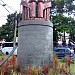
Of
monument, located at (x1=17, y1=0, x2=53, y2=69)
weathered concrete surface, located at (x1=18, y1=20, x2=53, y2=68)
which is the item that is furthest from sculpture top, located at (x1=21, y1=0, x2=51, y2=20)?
weathered concrete surface, located at (x1=18, y1=20, x2=53, y2=68)

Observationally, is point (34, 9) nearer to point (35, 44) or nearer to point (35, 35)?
point (35, 35)

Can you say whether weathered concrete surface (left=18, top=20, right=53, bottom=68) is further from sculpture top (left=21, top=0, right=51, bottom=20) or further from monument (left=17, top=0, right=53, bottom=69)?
sculpture top (left=21, top=0, right=51, bottom=20)

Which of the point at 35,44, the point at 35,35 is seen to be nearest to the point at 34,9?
the point at 35,35

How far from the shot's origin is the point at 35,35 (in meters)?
8.27

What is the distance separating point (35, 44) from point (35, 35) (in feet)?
1.02

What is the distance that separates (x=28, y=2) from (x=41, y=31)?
1.19m

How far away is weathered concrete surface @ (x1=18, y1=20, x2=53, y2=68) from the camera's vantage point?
26.7 feet

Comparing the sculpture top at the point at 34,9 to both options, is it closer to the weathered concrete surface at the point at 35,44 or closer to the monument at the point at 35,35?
the monument at the point at 35,35

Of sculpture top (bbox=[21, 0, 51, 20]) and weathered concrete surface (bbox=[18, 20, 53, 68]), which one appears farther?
sculpture top (bbox=[21, 0, 51, 20])

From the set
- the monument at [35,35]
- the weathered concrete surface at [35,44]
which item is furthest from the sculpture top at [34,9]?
the weathered concrete surface at [35,44]

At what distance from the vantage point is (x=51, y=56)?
8.45 m

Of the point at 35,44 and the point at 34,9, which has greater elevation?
the point at 34,9

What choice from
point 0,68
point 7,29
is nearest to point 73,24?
point 7,29

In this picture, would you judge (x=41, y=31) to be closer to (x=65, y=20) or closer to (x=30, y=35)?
(x=30, y=35)
